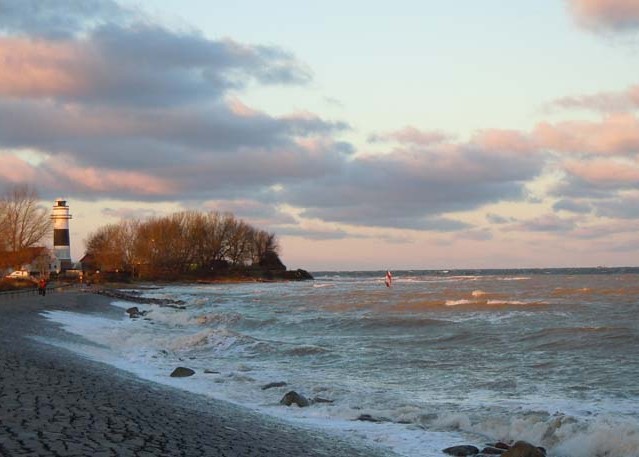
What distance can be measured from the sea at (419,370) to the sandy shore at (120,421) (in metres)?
1.21

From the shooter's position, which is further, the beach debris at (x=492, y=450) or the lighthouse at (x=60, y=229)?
the lighthouse at (x=60, y=229)

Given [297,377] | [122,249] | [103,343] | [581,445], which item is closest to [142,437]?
[581,445]

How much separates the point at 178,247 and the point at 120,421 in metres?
135

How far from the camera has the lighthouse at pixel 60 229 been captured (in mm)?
101875

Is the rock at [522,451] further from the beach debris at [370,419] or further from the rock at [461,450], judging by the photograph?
the beach debris at [370,419]

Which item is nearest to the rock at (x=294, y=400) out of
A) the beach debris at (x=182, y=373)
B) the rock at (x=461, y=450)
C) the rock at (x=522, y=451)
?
the beach debris at (x=182, y=373)

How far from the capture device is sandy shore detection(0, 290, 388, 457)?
28.5ft

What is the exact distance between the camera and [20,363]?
15703mm

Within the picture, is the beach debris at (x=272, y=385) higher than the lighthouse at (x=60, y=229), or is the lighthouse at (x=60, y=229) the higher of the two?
the lighthouse at (x=60, y=229)

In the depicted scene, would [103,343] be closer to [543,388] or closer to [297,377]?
[297,377]

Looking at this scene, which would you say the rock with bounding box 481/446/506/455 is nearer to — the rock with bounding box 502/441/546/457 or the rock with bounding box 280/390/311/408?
the rock with bounding box 502/441/546/457

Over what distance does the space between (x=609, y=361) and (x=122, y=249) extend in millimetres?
122103

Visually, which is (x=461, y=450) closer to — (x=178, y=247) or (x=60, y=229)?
(x=60, y=229)

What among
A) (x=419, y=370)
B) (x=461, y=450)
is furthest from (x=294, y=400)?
(x=419, y=370)
